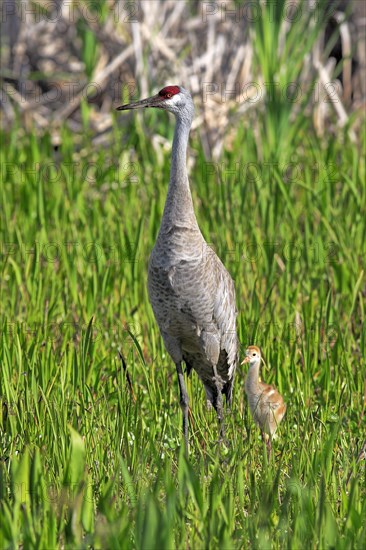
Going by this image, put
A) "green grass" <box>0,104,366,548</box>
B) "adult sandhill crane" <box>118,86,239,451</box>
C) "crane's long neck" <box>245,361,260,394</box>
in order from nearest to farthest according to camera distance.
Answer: "green grass" <box>0,104,366,548</box>
"adult sandhill crane" <box>118,86,239,451</box>
"crane's long neck" <box>245,361,260,394</box>

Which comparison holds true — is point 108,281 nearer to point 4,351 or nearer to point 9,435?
point 4,351

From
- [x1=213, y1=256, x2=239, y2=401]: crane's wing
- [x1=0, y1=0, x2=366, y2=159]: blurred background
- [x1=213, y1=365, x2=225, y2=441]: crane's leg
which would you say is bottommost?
[x1=213, y1=365, x2=225, y2=441]: crane's leg

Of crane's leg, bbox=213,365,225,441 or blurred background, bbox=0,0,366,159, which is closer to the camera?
crane's leg, bbox=213,365,225,441

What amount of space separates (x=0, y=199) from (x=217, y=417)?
2609mm

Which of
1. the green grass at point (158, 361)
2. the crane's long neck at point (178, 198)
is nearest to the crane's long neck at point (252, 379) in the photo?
the green grass at point (158, 361)

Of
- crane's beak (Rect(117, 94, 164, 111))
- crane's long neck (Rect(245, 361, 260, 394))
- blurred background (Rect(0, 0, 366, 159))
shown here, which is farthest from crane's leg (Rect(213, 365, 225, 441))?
blurred background (Rect(0, 0, 366, 159))

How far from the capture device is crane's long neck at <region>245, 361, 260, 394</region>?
153 inches

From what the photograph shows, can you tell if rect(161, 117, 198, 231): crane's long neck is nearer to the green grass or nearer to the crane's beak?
the crane's beak

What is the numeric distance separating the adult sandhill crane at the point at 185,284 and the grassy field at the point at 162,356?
21 centimetres

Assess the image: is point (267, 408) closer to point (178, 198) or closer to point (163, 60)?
point (178, 198)

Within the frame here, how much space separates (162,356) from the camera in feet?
14.9

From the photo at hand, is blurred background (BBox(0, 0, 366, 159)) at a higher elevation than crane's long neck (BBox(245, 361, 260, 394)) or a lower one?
higher

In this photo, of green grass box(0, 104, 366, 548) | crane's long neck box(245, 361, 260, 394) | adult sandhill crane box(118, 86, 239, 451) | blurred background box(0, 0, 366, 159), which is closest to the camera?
green grass box(0, 104, 366, 548)

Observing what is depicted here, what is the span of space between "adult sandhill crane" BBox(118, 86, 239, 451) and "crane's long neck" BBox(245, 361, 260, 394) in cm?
15
